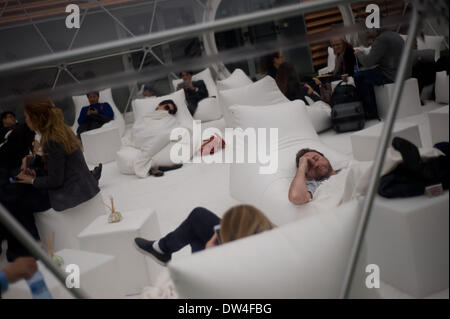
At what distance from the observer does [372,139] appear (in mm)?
3172

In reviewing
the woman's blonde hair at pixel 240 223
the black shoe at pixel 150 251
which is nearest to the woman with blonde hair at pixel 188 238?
the black shoe at pixel 150 251

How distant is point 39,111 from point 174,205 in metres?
1.46

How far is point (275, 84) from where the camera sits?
5.32m

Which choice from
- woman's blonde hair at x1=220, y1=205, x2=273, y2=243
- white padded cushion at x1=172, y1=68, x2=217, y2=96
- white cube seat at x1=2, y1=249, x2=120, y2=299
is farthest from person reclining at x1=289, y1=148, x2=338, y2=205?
white padded cushion at x1=172, y1=68, x2=217, y2=96

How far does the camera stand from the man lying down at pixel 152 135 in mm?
5301

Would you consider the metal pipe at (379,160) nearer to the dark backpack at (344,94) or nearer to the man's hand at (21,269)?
the man's hand at (21,269)

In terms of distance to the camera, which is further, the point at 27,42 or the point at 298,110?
the point at 27,42

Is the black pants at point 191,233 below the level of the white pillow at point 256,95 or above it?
below

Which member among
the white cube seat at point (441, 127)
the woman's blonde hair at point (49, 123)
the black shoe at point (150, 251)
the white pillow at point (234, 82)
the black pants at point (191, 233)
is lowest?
the black shoe at point (150, 251)

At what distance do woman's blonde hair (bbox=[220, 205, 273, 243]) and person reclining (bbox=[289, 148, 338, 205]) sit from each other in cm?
104

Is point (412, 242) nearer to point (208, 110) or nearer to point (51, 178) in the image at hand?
point (51, 178)

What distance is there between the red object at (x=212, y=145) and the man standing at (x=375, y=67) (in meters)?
1.99

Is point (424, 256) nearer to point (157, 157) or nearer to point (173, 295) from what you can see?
point (173, 295)

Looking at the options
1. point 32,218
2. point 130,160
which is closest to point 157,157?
point 130,160
